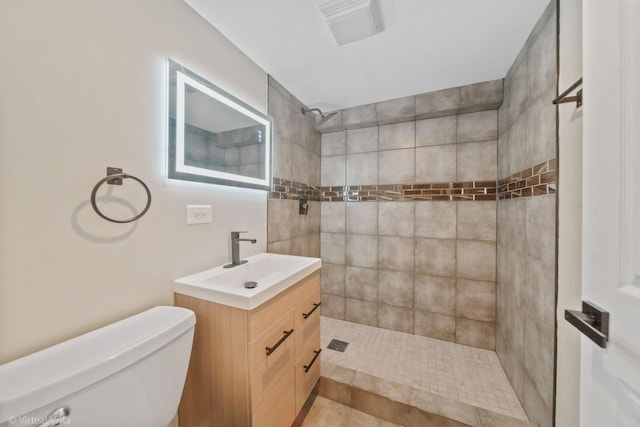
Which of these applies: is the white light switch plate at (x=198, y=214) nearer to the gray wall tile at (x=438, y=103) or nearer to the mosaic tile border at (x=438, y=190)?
the mosaic tile border at (x=438, y=190)

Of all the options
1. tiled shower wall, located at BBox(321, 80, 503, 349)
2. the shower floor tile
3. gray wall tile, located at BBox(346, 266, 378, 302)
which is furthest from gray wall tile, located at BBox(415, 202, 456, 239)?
the shower floor tile

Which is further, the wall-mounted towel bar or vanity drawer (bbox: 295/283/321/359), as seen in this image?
vanity drawer (bbox: 295/283/321/359)

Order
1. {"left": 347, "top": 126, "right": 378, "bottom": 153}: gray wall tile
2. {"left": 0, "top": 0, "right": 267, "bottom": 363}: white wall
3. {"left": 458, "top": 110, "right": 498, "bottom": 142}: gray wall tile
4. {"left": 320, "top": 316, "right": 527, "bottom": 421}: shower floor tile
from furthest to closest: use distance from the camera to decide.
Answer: {"left": 347, "top": 126, "right": 378, "bottom": 153}: gray wall tile < {"left": 458, "top": 110, "right": 498, "bottom": 142}: gray wall tile < {"left": 320, "top": 316, "right": 527, "bottom": 421}: shower floor tile < {"left": 0, "top": 0, "right": 267, "bottom": 363}: white wall

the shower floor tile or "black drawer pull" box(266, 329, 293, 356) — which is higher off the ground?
"black drawer pull" box(266, 329, 293, 356)

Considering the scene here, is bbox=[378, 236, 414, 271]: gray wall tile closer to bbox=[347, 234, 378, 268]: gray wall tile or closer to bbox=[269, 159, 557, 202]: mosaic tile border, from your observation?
bbox=[347, 234, 378, 268]: gray wall tile

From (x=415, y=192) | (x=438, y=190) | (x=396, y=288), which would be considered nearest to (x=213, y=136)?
(x=415, y=192)

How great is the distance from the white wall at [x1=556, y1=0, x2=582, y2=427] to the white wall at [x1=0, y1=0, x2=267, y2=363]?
1.73 meters

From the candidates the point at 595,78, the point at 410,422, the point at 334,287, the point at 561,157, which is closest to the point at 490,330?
the point at 410,422

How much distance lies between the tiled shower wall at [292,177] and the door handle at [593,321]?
1544mm

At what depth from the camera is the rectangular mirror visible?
105cm

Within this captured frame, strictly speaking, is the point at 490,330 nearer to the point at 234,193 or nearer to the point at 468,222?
the point at 468,222

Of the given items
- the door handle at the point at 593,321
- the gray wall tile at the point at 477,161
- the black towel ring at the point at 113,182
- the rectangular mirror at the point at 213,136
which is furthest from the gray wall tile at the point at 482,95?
the black towel ring at the point at 113,182

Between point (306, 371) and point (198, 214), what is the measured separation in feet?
3.57

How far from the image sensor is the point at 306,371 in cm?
130
